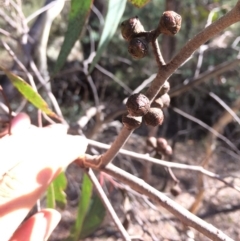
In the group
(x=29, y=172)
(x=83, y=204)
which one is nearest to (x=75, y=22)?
(x=29, y=172)

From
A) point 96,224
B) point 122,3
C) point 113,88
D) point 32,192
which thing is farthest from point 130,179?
point 113,88

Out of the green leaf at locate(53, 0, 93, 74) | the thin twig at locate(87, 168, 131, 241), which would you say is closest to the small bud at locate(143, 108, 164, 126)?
the thin twig at locate(87, 168, 131, 241)

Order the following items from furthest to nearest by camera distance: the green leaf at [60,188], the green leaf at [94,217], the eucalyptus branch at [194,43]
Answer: the green leaf at [94,217] < the green leaf at [60,188] < the eucalyptus branch at [194,43]

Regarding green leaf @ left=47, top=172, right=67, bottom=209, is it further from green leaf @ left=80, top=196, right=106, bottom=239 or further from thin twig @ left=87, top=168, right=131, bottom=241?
thin twig @ left=87, top=168, right=131, bottom=241

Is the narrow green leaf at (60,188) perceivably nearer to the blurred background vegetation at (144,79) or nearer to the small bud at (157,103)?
the small bud at (157,103)

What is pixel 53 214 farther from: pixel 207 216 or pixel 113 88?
pixel 113 88

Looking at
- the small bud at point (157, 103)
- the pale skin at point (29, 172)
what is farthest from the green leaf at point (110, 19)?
the small bud at point (157, 103)
